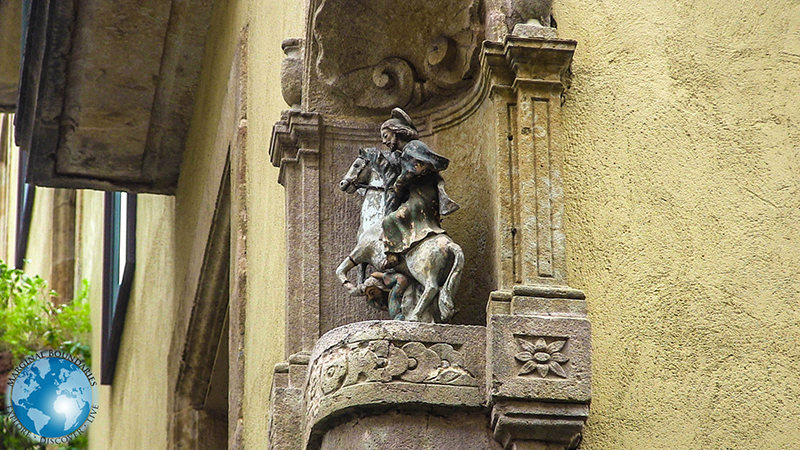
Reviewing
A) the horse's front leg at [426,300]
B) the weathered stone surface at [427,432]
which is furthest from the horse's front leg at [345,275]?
the weathered stone surface at [427,432]

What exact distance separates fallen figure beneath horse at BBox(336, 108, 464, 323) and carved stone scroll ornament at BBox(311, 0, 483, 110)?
11.7 inches

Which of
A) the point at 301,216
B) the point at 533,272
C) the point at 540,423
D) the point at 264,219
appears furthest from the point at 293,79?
the point at 540,423

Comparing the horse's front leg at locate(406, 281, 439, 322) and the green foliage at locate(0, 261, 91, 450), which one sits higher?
the green foliage at locate(0, 261, 91, 450)

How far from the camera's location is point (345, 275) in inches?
213

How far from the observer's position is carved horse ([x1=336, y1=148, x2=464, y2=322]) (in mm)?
4977

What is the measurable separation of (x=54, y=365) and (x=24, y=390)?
60 centimetres

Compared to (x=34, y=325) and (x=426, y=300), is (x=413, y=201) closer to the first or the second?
(x=426, y=300)

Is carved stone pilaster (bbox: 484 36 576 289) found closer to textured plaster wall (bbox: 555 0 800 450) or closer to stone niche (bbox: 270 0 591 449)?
A: stone niche (bbox: 270 0 591 449)

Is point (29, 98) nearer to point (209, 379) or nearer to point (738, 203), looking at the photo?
point (209, 379)

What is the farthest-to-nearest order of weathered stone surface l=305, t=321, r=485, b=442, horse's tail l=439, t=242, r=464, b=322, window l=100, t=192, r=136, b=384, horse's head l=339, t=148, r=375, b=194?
window l=100, t=192, r=136, b=384 → horse's head l=339, t=148, r=375, b=194 → horse's tail l=439, t=242, r=464, b=322 → weathered stone surface l=305, t=321, r=485, b=442

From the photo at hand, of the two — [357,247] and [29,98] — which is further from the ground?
[29,98]

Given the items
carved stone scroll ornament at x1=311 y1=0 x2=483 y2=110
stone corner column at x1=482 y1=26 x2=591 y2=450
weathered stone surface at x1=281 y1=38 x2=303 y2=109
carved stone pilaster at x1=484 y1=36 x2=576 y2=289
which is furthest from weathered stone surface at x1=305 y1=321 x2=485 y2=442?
weathered stone surface at x1=281 y1=38 x2=303 y2=109

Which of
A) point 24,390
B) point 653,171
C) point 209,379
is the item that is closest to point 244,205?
point 209,379

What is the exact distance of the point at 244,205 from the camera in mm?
7523
